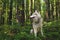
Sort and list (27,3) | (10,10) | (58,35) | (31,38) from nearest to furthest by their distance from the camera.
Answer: (31,38), (58,35), (10,10), (27,3)

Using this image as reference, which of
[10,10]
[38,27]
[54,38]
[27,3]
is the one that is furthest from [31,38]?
[27,3]

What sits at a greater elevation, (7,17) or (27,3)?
(27,3)

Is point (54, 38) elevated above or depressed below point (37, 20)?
below

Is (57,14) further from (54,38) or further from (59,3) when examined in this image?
(54,38)

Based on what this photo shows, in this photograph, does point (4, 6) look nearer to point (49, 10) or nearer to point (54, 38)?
point (49, 10)

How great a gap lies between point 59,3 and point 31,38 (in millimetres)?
9488

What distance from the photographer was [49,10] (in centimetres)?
1627

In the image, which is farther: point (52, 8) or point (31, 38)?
point (52, 8)

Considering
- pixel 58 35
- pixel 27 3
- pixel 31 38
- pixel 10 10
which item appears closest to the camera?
pixel 31 38

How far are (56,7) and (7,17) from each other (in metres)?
4.38

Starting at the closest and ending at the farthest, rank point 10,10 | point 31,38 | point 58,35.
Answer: point 31,38 → point 58,35 → point 10,10

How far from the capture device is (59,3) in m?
16.3

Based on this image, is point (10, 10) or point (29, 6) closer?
point (10, 10)

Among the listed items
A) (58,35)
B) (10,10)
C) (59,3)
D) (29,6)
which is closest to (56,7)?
(59,3)
